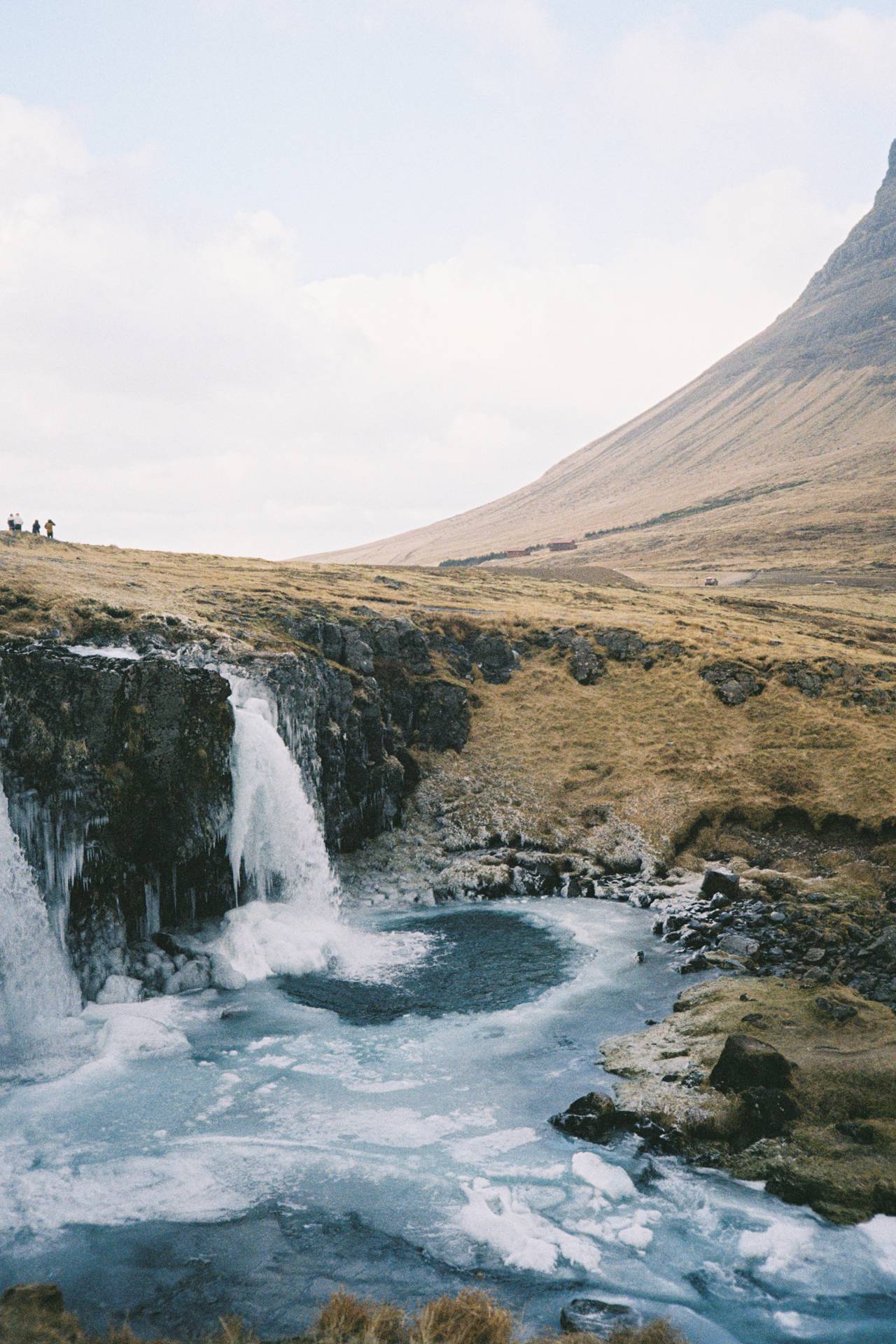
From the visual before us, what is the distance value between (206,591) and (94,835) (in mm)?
31068

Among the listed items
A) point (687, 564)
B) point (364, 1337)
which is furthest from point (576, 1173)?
point (687, 564)

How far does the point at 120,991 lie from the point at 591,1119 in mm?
17363

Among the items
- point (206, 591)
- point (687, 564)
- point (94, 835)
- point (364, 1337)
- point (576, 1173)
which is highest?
point (687, 564)

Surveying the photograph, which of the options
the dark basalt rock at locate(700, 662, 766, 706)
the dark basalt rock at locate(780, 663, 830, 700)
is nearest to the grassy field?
the dark basalt rock at locate(780, 663, 830, 700)

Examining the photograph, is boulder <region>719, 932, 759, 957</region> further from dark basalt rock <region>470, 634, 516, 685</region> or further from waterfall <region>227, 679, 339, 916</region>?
dark basalt rock <region>470, 634, 516, 685</region>

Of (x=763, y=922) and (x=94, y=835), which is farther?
(x=763, y=922)

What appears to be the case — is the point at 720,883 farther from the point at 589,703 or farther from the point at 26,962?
the point at 26,962

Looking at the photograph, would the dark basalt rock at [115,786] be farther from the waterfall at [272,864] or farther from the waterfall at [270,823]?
the waterfall at [272,864]

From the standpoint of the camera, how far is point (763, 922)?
36.9 metres

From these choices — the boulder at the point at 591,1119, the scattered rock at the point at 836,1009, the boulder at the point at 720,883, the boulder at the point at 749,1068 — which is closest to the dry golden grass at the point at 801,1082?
the scattered rock at the point at 836,1009

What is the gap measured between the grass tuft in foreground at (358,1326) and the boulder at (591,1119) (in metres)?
6.99

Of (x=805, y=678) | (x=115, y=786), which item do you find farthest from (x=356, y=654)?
(x=805, y=678)

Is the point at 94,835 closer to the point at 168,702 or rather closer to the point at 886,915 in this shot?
the point at 168,702

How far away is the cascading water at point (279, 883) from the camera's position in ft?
116
